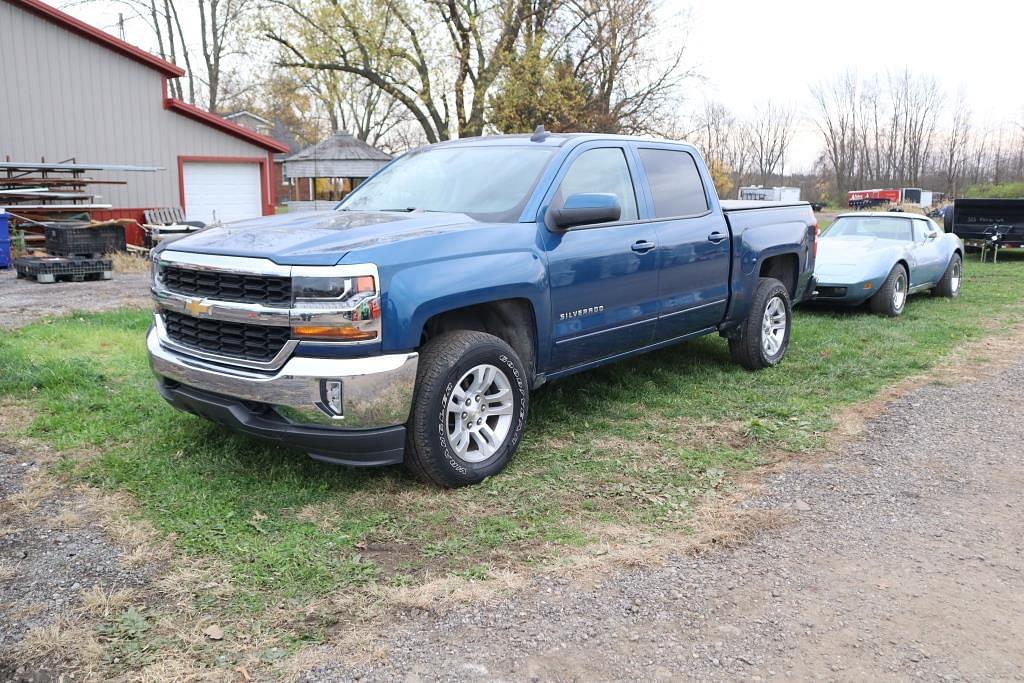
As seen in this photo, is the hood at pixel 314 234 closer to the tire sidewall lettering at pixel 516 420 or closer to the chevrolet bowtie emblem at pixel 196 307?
the chevrolet bowtie emblem at pixel 196 307

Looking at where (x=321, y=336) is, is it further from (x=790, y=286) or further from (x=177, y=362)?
(x=790, y=286)

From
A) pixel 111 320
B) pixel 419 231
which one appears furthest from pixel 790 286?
pixel 111 320

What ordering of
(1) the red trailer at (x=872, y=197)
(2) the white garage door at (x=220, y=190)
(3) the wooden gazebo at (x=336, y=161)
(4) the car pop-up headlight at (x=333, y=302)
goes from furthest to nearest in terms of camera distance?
(1) the red trailer at (x=872, y=197) → (3) the wooden gazebo at (x=336, y=161) → (2) the white garage door at (x=220, y=190) → (4) the car pop-up headlight at (x=333, y=302)

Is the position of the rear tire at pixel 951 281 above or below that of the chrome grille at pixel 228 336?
below

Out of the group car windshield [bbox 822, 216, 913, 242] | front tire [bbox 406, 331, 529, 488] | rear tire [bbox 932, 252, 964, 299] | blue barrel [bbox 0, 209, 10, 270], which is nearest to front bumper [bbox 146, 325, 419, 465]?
front tire [bbox 406, 331, 529, 488]

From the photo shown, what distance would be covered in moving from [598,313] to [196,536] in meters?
2.68

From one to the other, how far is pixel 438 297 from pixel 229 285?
3.42ft

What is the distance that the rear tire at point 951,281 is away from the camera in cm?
1223

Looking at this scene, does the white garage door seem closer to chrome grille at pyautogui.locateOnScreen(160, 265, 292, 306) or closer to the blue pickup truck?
the blue pickup truck

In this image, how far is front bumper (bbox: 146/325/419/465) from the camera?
151 inches

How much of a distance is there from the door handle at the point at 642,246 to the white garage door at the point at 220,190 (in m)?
16.1

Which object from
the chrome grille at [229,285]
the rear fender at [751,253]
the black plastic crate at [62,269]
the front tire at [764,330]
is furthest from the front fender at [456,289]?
the black plastic crate at [62,269]

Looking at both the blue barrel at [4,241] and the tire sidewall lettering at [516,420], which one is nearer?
the tire sidewall lettering at [516,420]

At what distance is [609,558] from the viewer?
3633mm
